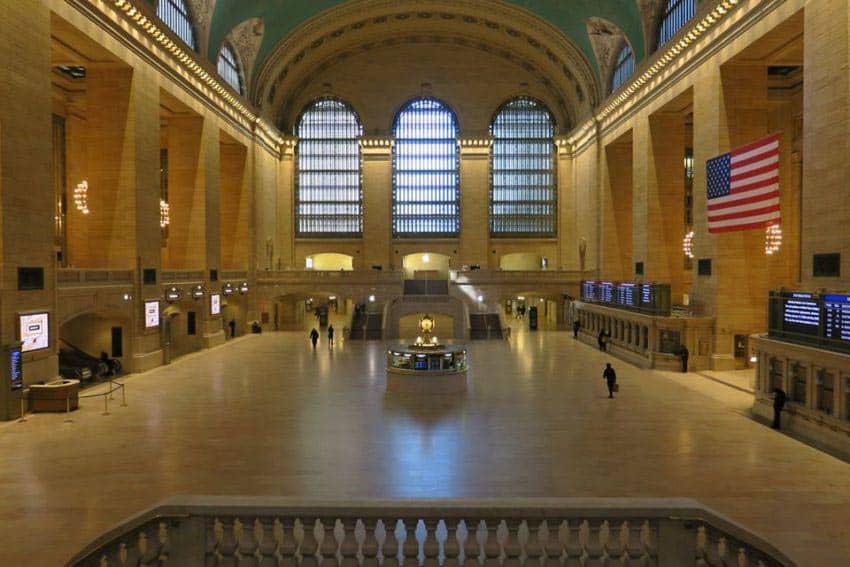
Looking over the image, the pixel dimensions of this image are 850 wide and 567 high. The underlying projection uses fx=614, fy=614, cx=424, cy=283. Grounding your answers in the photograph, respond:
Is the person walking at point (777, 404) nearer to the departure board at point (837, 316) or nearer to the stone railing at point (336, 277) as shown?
the departure board at point (837, 316)

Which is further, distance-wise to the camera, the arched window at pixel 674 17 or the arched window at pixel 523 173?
the arched window at pixel 523 173

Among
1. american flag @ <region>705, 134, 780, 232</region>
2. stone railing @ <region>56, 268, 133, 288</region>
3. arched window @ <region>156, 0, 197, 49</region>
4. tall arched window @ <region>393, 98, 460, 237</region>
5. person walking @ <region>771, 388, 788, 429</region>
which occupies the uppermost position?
arched window @ <region>156, 0, 197, 49</region>

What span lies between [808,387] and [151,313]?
19.7 metres

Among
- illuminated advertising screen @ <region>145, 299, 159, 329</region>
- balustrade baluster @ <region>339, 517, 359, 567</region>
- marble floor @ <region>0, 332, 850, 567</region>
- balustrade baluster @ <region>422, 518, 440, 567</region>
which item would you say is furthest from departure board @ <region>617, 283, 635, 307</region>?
balustrade baluster @ <region>339, 517, 359, 567</region>

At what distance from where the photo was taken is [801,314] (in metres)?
13.0

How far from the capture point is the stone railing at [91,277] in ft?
56.4

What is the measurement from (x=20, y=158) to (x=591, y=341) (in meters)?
23.0

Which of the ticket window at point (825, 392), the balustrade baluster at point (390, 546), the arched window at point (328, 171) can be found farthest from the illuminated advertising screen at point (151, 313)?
the arched window at point (328, 171)

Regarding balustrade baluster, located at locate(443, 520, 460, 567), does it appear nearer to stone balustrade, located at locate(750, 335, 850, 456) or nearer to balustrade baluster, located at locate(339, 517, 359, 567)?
balustrade baluster, located at locate(339, 517, 359, 567)

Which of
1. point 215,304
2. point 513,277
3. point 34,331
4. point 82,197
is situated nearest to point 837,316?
point 34,331

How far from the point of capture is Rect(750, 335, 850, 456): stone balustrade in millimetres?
11398

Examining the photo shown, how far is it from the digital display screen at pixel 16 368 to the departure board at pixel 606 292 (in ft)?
73.0

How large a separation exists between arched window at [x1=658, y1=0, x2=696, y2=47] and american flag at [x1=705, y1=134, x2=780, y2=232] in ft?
27.6

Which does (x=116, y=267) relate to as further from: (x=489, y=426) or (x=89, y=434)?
(x=489, y=426)
